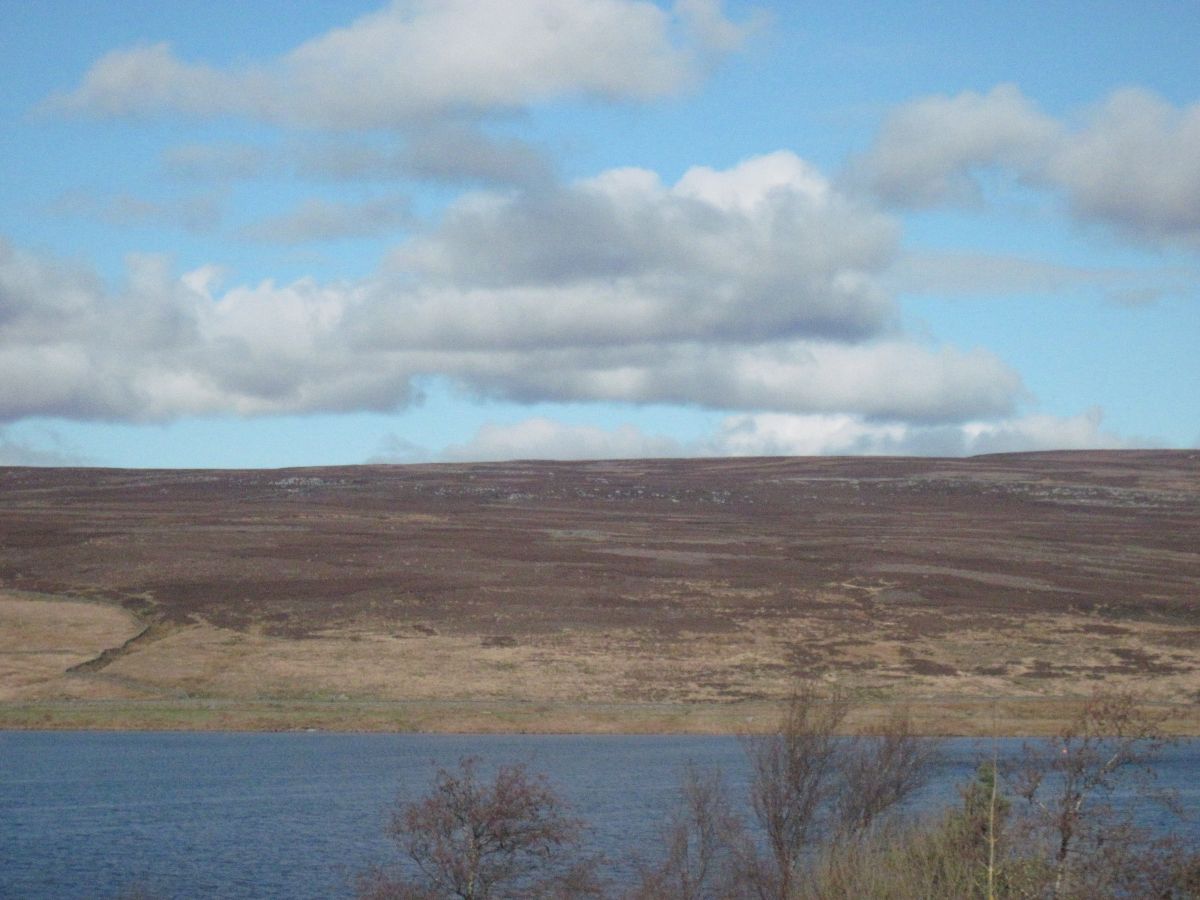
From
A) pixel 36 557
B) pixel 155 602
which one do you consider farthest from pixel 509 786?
pixel 36 557

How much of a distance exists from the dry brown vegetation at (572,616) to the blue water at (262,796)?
7.63m

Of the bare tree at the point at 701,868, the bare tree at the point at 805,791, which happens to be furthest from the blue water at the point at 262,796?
the bare tree at the point at 805,791

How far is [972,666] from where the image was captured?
3738 inches

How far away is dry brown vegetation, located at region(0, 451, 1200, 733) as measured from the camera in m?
85.6

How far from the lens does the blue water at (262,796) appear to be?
41812 mm

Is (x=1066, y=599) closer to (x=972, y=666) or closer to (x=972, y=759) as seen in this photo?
(x=972, y=666)

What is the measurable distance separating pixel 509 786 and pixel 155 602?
8829 centimetres

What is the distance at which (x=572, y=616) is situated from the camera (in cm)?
10494

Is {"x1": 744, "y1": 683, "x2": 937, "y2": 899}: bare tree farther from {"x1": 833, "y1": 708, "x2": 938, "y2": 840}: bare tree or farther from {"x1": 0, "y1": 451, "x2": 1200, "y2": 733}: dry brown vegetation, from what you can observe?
{"x1": 0, "y1": 451, "x2": 1200, "y2": 733}: dry brown vegetation

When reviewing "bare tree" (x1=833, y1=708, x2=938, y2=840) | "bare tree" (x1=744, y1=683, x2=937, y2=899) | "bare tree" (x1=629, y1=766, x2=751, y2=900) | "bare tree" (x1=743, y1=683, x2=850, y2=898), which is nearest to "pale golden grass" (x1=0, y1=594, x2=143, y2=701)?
"bare tree" (x1=629, y1=766, x2=751, y2=900)

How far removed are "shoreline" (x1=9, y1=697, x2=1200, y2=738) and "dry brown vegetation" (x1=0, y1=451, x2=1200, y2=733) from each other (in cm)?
31

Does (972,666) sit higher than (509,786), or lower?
lower

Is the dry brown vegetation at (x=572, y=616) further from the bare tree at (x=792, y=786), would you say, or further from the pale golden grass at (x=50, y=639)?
the bare tree at (x=792, y=786)

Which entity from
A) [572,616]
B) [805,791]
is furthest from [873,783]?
[572,616]
